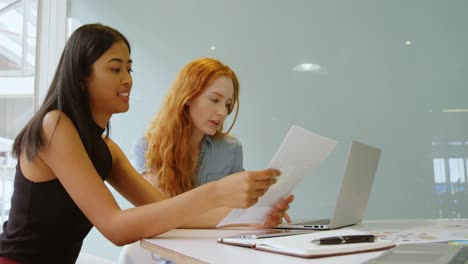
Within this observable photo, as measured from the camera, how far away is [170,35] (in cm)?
316

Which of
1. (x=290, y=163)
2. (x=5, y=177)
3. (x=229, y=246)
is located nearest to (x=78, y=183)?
(x=229, y=246)

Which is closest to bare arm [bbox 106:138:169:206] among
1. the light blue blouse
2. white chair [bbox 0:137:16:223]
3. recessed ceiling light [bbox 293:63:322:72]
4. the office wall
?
the light blue blouse

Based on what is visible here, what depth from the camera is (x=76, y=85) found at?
1241 millimetres

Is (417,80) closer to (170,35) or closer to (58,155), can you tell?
(170,35)

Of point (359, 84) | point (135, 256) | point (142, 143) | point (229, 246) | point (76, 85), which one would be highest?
point (359, 84)

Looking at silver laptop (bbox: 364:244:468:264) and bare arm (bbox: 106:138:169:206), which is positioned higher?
bare arm (bbox: 106:138:169:206)

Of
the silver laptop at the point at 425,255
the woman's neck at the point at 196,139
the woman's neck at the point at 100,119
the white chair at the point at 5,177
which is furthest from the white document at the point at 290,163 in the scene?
the white chair at the point at 5,177

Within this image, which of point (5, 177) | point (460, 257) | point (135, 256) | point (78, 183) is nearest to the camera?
point (460, 257)

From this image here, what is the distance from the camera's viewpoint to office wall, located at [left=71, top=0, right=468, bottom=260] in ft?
8.53

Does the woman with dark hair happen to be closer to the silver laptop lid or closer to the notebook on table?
the notebook on table

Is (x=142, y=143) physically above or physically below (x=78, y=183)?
above

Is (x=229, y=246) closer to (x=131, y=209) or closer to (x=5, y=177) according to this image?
(x=131, y=209)

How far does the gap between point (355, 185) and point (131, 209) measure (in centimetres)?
69

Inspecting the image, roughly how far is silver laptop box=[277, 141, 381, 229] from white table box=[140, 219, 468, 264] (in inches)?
2.9
